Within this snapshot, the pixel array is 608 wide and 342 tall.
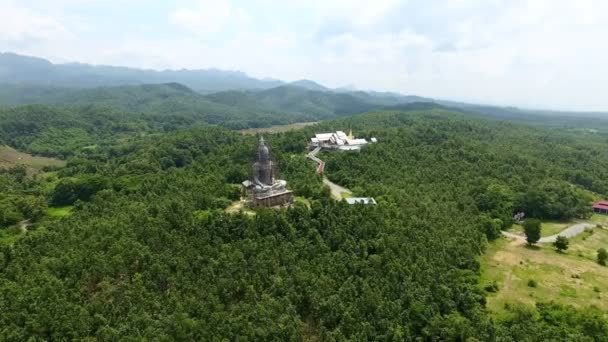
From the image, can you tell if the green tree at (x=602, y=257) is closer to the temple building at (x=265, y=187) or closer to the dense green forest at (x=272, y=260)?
the dense green forest at (x=272, y=260)

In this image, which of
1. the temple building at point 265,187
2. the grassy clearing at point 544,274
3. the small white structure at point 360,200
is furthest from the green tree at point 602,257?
the temple building at point 265,187

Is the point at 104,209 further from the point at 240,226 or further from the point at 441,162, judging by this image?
the point at 441,162

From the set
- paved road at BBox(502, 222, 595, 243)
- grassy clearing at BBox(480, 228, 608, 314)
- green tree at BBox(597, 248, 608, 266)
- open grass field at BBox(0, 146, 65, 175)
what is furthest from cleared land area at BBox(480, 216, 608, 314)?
open grass field at BBox(0, 146, 65, 175)

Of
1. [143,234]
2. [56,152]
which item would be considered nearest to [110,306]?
[143,234]

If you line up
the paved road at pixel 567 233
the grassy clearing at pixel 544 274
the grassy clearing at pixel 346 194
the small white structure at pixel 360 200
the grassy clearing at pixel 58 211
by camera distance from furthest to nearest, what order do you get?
1. the grassy clearing at pixel 58 211
2. the paved road at pixel 567 233
3. the grassy clearing at pixel 346 194
4. the small white structure at pixel 360 200
5. the grassy clearing at pixel 544 274

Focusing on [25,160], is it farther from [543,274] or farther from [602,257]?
[602,257]

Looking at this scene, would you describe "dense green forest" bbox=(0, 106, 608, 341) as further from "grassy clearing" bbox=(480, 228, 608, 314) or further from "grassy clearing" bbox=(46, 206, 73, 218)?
"grassy clearing" bbox=(480, 228, 608, 314)
